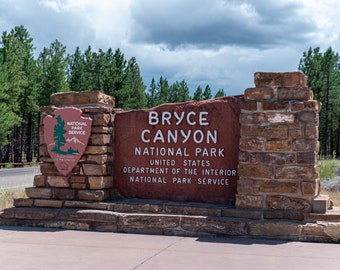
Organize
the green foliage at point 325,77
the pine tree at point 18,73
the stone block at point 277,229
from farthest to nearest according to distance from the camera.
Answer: the green foliage at point 325,77 → the pine tree at point 18,73 → the stone block at point 277,229

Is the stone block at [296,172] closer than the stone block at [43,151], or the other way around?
the stone block at [296,172]

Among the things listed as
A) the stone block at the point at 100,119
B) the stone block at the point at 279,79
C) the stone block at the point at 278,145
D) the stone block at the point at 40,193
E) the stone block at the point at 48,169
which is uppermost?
the stone block at the point at 279,79

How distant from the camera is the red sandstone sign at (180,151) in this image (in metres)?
7.88

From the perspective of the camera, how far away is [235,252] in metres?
6.17

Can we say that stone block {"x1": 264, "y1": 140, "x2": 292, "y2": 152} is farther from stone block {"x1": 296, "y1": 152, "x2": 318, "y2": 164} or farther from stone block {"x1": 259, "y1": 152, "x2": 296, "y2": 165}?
stone block {"x1": 296, "y1": 152, "x2": 318, "y2": 164}

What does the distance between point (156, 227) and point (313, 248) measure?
2.38m

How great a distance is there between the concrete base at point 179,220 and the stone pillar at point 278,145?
0.23 m

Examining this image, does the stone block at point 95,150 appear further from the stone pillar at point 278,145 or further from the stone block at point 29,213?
the stone pillar at point 278,145

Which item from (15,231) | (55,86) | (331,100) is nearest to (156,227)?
(15,231)

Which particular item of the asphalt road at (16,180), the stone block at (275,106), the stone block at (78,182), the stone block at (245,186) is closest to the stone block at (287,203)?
the stone block at (245,186)

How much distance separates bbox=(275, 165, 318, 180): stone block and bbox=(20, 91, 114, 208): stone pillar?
293 centimetres

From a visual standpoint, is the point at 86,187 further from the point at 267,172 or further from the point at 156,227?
the point at 267,172

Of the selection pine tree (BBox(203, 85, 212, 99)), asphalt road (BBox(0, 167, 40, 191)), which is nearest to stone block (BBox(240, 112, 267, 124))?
asphalt road (BBox(0, 167, 40, 191))

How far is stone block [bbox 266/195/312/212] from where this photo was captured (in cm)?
706
